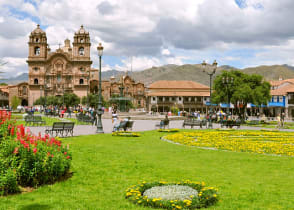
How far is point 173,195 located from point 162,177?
1.87 m

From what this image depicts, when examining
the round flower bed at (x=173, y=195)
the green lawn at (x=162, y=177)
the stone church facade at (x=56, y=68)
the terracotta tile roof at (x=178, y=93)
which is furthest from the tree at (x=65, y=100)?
the round flower bed at (x=173, y=195)

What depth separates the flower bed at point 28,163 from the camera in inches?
236

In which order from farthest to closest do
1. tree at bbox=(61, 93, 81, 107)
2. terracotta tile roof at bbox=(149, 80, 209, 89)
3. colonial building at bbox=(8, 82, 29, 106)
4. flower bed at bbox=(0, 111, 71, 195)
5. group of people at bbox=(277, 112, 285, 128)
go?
1. colonial building at bbox=(8, 82, 29, 106)
2. terracotta tile roof at bbox=(149, 80, 209, 89)
3. tree at bbox=(61, 93, 81, 107)
4. group of people at bbox=(277, 112, 285, 128)
5. flower bed at bbox=(0, 111, 71, 195)

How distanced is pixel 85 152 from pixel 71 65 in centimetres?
7943

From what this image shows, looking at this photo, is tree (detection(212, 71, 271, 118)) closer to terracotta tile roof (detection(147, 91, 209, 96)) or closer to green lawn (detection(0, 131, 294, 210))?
green lawn (detection(0, 131, 294, 210))

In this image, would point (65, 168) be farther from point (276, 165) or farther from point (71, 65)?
point (71, 65)

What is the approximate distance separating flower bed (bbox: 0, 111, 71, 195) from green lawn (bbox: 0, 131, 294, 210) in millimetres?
255

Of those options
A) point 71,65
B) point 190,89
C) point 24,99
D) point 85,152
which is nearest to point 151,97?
point 190,89

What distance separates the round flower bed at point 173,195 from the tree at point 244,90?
31424 mm

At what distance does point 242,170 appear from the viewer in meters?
8.45

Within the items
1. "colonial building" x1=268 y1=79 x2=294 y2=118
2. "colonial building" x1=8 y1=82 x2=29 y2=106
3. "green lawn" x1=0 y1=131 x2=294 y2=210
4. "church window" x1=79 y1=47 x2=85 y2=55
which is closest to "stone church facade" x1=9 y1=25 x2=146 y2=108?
"church window" x1=79 y1=47 x2=85 y2=55

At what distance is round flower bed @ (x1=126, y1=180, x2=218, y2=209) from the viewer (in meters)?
5.30

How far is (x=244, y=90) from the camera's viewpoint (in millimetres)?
36344

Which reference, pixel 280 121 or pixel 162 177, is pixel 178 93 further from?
pixel 162 177
